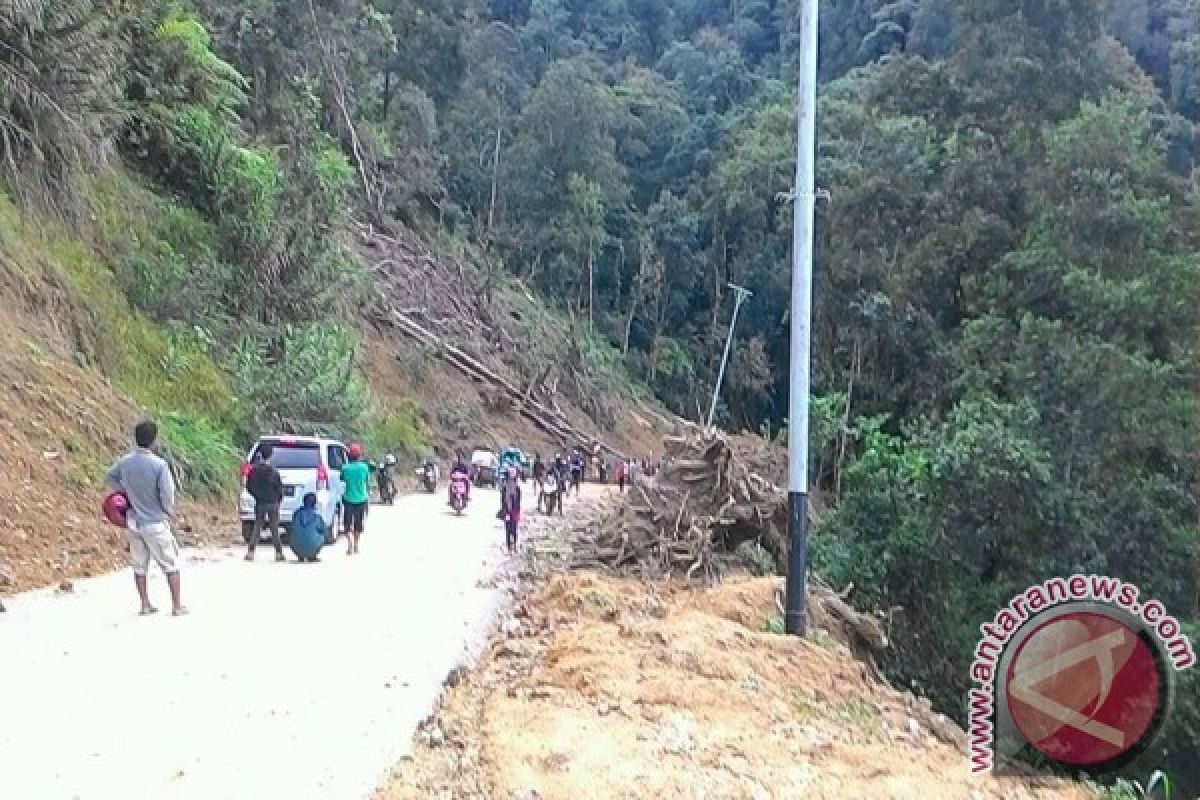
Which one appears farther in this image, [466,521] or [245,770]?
[466,521]

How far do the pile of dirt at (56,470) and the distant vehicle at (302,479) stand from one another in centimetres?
76

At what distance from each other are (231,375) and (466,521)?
5822 mm

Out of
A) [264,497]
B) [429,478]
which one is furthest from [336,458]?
[429,478]

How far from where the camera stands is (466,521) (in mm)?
26438

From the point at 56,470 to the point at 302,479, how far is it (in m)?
3.86

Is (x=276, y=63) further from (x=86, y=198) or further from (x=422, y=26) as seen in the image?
(x=422, y=26)

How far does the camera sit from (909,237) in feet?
121

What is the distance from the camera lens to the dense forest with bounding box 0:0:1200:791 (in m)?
23.5

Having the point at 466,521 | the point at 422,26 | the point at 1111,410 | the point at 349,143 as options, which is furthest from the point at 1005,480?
the point at 422,26

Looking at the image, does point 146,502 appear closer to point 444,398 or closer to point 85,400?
point 85,400

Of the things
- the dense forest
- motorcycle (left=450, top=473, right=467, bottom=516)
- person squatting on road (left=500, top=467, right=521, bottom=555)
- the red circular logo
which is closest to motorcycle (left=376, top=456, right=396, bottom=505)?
the dense forest

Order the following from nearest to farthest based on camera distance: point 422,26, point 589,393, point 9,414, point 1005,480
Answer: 1. point 9,414
2. point 1005,480
3. point 589,393
4. point 422,26

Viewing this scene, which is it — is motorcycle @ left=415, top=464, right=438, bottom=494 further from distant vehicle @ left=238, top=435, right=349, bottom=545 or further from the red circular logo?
the red circular logo

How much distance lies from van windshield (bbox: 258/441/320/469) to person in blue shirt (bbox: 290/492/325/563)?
2.83 m
